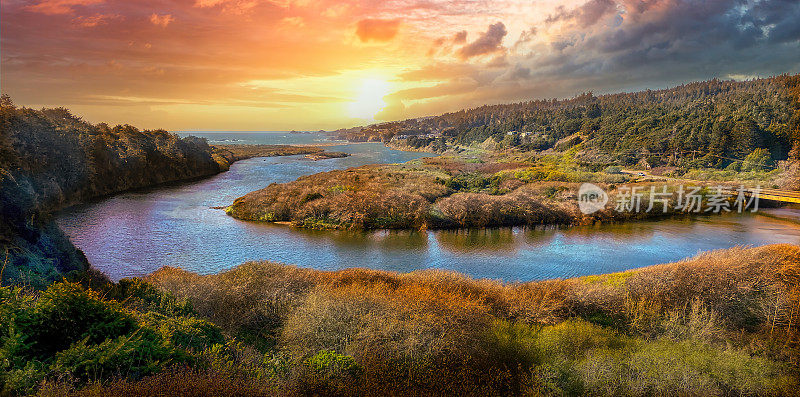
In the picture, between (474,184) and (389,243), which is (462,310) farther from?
(474,184)

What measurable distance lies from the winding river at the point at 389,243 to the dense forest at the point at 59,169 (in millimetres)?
3469

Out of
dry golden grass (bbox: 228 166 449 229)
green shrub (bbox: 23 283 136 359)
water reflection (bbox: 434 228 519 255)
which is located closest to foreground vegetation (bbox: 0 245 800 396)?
green shrub (bbox: 23 283 136 359)

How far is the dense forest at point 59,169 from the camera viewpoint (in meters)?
13.5

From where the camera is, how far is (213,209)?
34906 mm

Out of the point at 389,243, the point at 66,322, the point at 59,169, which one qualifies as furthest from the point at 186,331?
the point at 59,169

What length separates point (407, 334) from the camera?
10156 mm

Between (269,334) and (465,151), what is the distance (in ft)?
312

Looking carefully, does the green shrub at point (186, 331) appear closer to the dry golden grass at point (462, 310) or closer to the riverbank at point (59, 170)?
the dry golden grass at point (462, 310)

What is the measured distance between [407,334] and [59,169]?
3460 cm

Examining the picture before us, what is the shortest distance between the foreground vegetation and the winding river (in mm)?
5310

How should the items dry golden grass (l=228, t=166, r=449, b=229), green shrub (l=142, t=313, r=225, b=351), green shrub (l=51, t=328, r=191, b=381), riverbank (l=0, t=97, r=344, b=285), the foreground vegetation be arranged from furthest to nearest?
dry golden grass (l=228, t=166, r=449, b=229)
riverbank (l=0, t=97, r=344, b=285)
green shrub (l=142, t=313, r=225, b=351)
the foreground vegetation
green shrub (l=51, t=328, r=191, b=381)

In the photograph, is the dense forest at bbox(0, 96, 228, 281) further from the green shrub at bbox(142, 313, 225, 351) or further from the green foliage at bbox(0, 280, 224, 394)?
the green foliage at bbox(0, 280, 224, 394)

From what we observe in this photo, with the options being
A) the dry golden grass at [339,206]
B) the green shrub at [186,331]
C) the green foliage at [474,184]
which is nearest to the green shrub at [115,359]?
the green shrub at [186,331]

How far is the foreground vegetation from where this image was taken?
7168 mm
